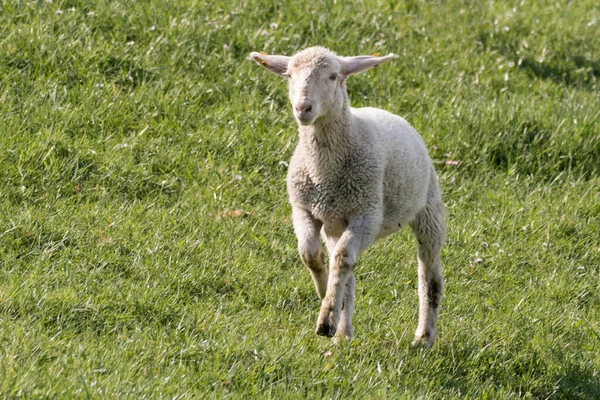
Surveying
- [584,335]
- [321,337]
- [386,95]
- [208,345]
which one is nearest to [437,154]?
[386,95]

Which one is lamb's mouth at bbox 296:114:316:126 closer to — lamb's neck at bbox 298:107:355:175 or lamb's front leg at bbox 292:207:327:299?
lamb's neck at bbox 298:107:355:175

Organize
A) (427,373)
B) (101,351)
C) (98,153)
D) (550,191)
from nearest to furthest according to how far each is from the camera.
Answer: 1. (101,351)
2. (427,373)
3. (98,153)
4. (550,191)

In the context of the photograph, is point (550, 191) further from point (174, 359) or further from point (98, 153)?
point (174, 359)

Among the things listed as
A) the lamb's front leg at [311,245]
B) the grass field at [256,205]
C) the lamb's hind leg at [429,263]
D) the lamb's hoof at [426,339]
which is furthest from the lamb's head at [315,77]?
the lamb's hoof at [426,339]

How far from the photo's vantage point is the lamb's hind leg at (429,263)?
657 cm

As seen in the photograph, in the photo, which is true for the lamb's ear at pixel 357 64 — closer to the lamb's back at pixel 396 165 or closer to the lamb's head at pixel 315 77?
the lamb's head at pixel 315 77

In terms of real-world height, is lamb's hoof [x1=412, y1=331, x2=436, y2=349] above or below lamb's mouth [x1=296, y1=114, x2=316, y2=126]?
below

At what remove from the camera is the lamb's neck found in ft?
19.7

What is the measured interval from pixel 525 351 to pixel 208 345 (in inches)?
79.5

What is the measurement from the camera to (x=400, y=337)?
6.41 metres

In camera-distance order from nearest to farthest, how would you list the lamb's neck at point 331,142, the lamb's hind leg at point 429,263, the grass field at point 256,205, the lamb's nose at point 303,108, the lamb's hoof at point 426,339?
the grass field at point 256,205, the lamb's nose at point 303,108, the lamb's neck at point 331,142, the lamb's hoof at point 426,339, the lamb's hind leg at point 429,263

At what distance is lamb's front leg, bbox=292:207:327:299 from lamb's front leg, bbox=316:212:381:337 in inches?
4.4

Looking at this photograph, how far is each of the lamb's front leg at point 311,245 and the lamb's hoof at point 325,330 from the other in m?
0.44

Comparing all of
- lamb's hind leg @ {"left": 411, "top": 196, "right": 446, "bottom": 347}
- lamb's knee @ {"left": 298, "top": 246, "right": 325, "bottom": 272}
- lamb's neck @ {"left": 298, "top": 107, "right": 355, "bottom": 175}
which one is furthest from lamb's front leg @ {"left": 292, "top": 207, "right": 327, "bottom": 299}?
lamb's hind leg @ {"left": 411, "top": 196, "right": 446, "bottom": 347}
